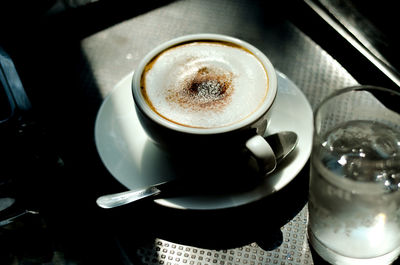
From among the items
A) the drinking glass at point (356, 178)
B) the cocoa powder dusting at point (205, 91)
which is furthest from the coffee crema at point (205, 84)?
the drinking glass at point (356, 178)

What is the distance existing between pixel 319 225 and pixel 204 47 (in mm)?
292

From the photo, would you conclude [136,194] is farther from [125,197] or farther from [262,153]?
[262,153]

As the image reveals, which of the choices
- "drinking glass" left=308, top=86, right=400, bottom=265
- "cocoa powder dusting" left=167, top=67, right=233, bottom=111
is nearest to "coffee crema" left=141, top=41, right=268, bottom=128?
"cocoa powder dusting" left=167, top=67, right=233, bottom=111

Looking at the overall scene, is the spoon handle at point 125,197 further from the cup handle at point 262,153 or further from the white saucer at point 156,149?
the cup handle at point 262,153

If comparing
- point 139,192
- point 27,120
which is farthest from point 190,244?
point 27,120

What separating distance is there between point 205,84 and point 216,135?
4.4 inches

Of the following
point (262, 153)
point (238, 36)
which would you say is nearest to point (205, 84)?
point (262, 153)

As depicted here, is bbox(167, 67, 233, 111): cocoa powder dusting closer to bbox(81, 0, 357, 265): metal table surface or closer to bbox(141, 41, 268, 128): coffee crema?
bbox(141, 41, 268, 128): coffee crema

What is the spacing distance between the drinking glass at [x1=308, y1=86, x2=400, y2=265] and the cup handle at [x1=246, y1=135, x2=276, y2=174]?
5cm

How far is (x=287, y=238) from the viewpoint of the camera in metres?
0.56

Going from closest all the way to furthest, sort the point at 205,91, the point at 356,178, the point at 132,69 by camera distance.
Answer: the point at 356,178
the point at 205,91
the point at 132,69

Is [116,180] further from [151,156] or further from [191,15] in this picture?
[191,15]

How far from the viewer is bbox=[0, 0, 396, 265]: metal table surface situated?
555 millimetres

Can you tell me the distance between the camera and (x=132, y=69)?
0.77 meters
